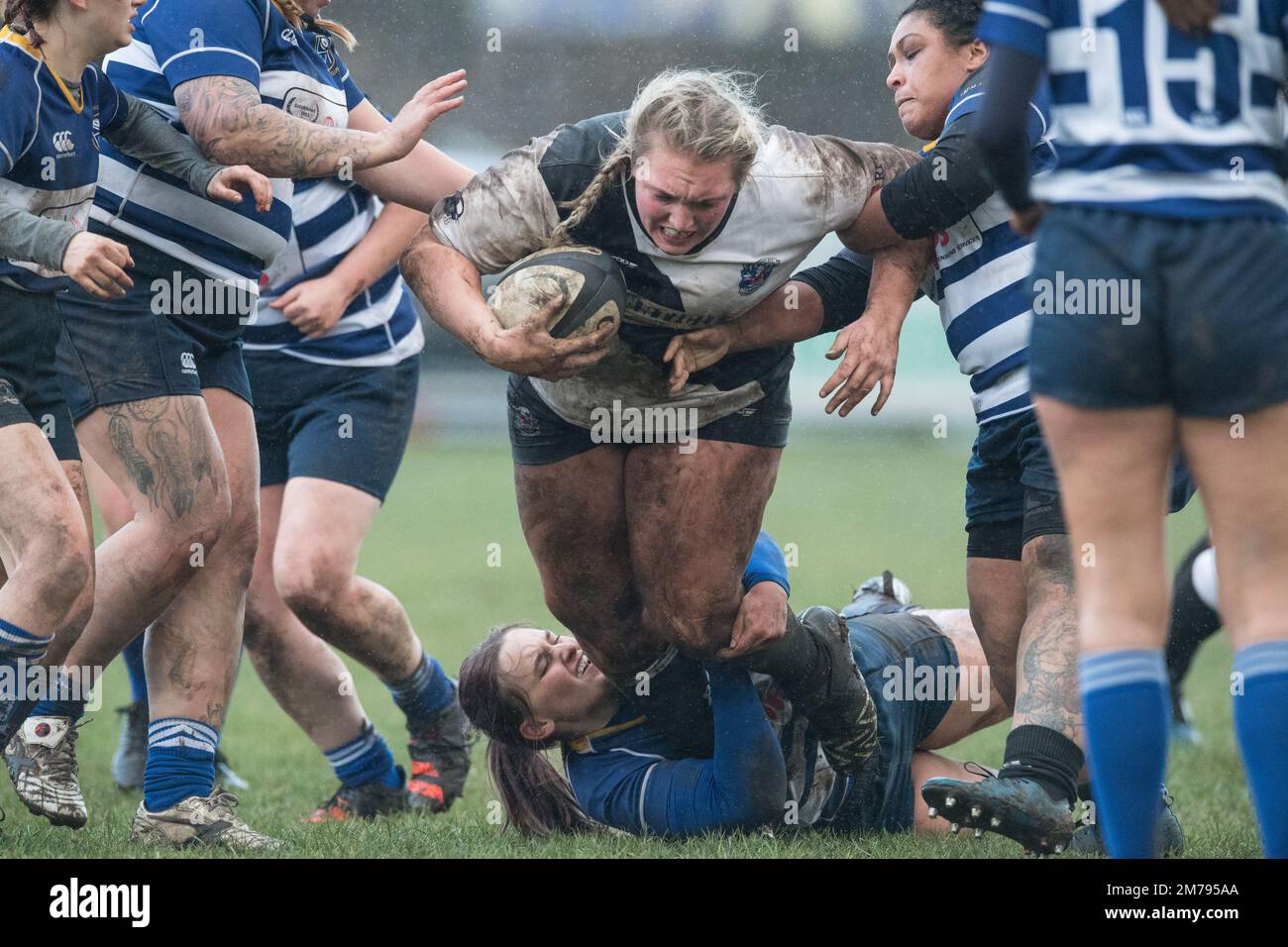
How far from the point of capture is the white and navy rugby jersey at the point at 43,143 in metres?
3.18

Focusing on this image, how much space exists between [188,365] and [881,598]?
→ 6.82 feet

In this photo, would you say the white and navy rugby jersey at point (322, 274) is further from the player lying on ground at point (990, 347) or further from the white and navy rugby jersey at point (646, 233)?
the player lying on ground at point (990, 347)

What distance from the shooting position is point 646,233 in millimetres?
3328

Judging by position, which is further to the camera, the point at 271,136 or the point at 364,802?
the point at 364,802

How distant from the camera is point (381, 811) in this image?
14.8 feet

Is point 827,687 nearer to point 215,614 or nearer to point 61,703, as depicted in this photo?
point 215,614

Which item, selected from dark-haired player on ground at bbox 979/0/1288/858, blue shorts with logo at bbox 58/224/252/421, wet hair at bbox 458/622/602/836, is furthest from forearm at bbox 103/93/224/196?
dark-haired player on ground at bbox 979/0/1288/858

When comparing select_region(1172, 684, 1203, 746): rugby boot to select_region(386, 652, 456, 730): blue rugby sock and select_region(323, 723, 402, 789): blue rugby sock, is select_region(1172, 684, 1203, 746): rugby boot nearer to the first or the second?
select_region(386, 652, 456, 730): blue rugby sock

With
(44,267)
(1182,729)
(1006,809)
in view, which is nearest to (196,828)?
(44,267)

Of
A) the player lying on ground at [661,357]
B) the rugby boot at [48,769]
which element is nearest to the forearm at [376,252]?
the player lying on ground at [661,357]

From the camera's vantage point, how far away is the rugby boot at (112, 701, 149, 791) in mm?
4844

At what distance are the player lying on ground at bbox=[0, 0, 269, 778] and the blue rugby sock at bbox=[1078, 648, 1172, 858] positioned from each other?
2066mm

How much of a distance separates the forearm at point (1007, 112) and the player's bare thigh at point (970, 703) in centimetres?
182

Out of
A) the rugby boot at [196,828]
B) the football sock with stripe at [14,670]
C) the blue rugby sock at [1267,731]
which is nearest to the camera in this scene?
the blue rugby sock at [1267,731]
